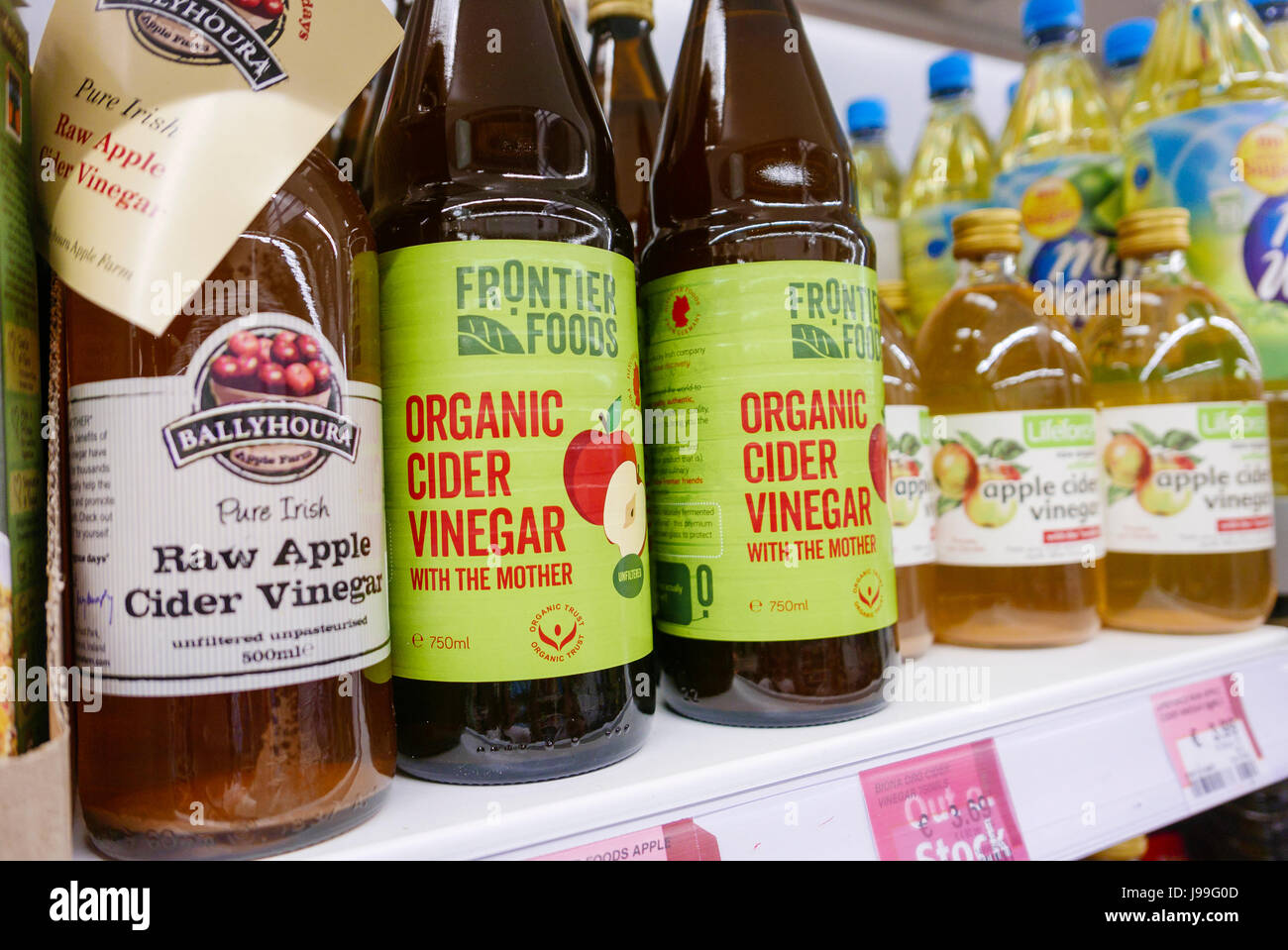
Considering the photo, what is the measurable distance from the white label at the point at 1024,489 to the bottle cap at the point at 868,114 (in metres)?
0.54

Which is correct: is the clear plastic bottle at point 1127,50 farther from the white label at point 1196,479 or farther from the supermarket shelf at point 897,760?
the supermarket shelf at point 897,760

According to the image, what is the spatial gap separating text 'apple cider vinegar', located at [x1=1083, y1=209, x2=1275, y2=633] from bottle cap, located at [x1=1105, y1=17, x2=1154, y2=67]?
397 mm

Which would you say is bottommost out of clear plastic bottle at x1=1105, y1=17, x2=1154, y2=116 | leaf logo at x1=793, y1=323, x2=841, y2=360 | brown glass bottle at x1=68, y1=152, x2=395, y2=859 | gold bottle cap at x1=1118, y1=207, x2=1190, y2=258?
brown glass bottle at x1=68, y1=152, x2=395, y2=859

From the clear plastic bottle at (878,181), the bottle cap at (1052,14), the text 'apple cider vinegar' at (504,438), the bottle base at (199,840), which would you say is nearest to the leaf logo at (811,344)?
the text 'apple cider vinegar' at (504,438)

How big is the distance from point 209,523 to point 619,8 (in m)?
0.66

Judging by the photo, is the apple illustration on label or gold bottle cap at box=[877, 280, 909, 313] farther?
gold bottle cap at box=[877, 280, 909, 313]

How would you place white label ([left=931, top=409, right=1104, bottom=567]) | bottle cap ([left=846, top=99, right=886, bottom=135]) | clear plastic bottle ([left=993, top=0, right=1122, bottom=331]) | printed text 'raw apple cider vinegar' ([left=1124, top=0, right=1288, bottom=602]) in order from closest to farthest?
1. white label ([left=931, top=409, right=1104, bottom=567])
2. printed text 'raw apple cider vinegar' ([left=1124, top=0, right=1288, bottom=602])
3. clear plastic bottle ([left=993, top=0, right=1122, bottom=331])
4. bottle cap ([left=846, top=99, right=886, bottom=135])

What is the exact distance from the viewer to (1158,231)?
40.6 inches

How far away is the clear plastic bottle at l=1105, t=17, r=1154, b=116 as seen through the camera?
1.31 meters

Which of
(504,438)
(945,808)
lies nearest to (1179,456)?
(945,808)

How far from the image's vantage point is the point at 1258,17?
1.22 meters

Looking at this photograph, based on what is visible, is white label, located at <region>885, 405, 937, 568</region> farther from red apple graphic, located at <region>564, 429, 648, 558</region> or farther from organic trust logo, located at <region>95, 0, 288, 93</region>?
organic trust logo, located at <region>95, 0, 288, 93</region>

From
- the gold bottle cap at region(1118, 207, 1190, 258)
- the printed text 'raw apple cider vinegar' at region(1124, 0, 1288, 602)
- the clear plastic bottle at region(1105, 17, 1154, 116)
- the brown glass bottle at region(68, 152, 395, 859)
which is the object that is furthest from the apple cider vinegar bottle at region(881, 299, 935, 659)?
the clear plastic bottle at region(1105, 17, 1154, 116)

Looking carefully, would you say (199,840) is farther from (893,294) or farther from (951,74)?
(951,74)
